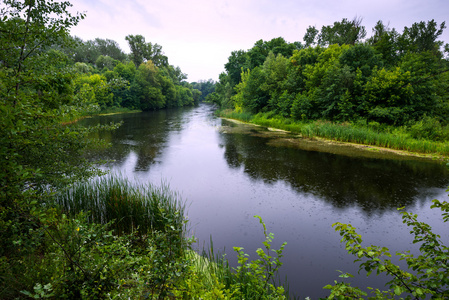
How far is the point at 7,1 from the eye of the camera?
3.28 m

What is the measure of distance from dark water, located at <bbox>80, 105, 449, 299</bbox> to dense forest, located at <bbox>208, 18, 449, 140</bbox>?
5.30 m

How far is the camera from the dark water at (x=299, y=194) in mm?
5559

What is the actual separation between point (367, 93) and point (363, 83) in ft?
3.84

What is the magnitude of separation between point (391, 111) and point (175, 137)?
17243 mm

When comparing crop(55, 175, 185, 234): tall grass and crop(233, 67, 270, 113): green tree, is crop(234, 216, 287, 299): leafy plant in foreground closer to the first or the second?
crop(55, 175, 185, 234): tall grass

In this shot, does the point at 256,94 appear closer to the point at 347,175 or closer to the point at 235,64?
the point at 235,64

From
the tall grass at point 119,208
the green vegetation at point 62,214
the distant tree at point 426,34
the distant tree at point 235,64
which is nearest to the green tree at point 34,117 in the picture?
the green vegetation at point 62,214

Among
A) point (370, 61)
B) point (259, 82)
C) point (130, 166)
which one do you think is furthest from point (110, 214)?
point (259, 82)

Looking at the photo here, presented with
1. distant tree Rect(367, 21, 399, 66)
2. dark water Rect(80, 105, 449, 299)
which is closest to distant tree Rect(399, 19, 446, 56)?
distant tree Rect(367, 21, 399, 66)

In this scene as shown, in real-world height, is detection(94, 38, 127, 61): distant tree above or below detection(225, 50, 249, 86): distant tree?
above

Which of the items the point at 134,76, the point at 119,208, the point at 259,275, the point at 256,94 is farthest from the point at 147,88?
the point at 259,275

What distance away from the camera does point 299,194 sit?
877cm

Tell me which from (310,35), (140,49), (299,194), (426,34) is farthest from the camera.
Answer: (140,49)

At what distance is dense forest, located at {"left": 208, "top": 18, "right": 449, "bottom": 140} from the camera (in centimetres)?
1822
